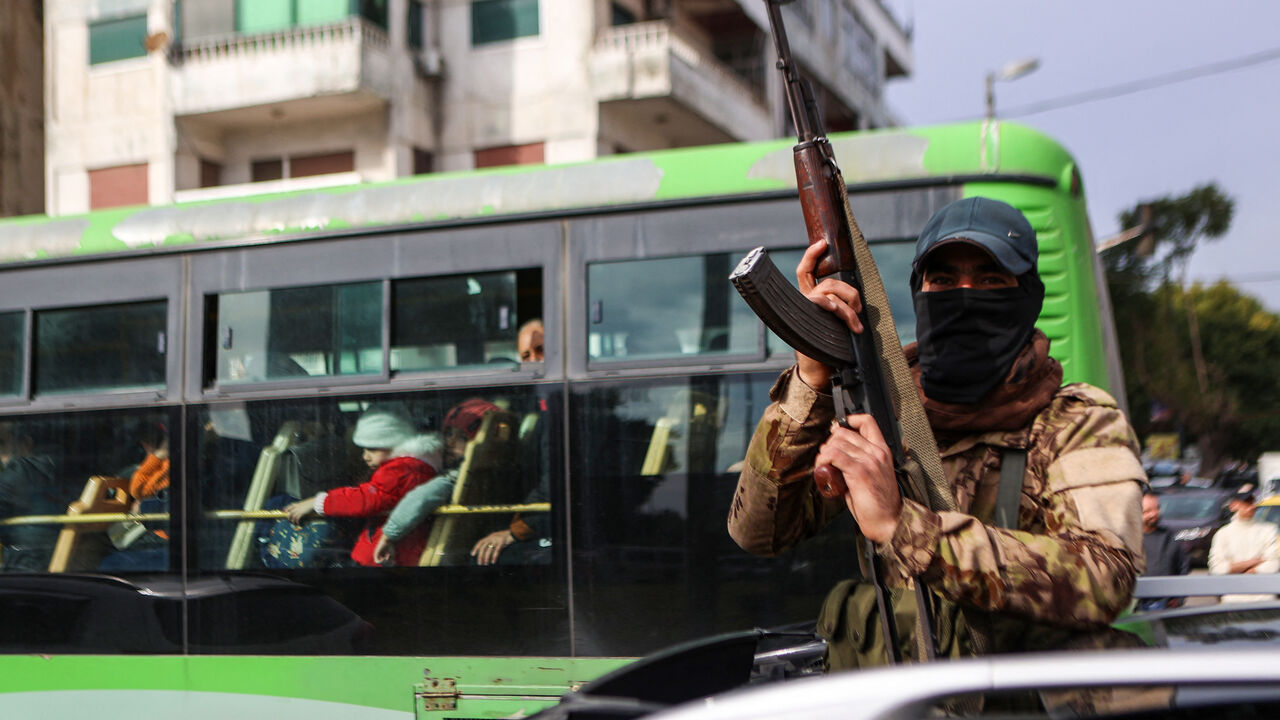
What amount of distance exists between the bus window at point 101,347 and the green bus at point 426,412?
0.6 inches

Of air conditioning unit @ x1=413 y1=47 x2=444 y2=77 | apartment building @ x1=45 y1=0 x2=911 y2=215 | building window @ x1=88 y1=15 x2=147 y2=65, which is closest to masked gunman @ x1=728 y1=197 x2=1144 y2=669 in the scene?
apartment building @ x1=45 y1=0 x2=911 y2=215

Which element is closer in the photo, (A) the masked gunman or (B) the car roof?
(B) the car roof

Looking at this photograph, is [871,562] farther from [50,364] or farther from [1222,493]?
[1222,493]

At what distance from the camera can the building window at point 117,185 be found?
15.9m

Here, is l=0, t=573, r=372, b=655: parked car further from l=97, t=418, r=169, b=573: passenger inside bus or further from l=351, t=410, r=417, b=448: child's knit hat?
l=351, t=410, r=417, b=448: child's knit hat

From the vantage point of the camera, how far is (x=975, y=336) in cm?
202

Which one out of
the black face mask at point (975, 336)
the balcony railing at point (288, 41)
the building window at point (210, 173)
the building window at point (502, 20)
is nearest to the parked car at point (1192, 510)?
the building window at point (502, 20)

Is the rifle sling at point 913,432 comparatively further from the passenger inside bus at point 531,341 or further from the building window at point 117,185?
the building window at point 117,185

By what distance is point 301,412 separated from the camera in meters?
4.22

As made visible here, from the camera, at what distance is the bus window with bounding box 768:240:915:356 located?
3.75 m

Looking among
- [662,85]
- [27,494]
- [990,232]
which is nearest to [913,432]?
[990,232]

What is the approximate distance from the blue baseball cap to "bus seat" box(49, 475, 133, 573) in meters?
3.79

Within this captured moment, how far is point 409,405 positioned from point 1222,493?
1730 cm

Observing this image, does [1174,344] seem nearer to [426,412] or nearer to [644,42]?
[644,42]
